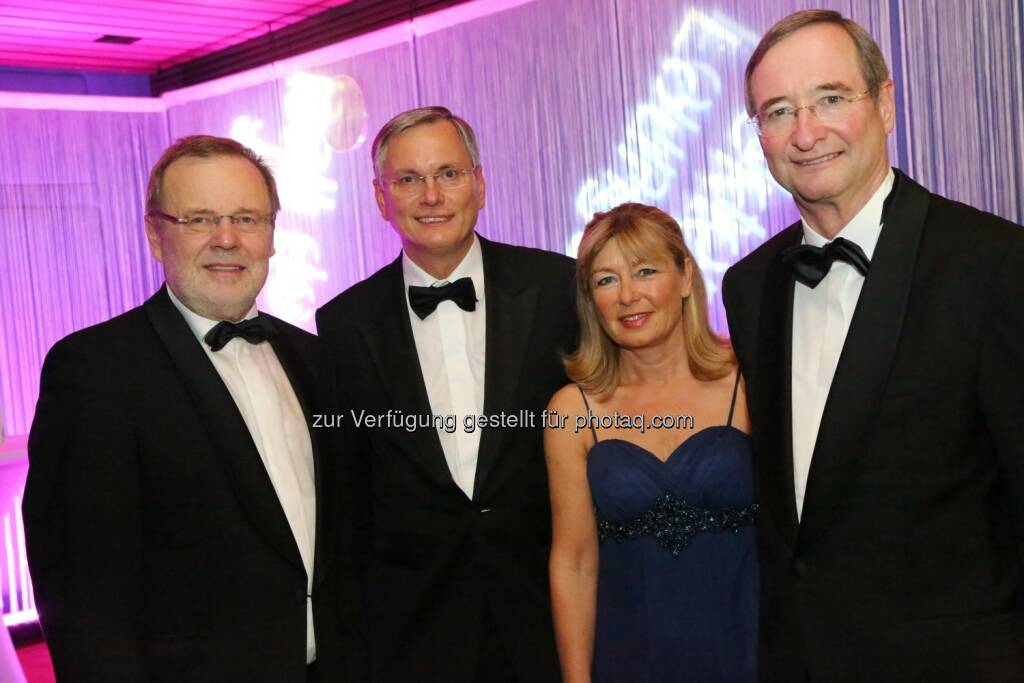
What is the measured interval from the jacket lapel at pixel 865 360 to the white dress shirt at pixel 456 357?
42.4 inches

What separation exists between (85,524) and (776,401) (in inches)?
53.2

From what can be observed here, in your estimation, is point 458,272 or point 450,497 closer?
point 450,497

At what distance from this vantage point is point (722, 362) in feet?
8.46

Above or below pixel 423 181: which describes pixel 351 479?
below

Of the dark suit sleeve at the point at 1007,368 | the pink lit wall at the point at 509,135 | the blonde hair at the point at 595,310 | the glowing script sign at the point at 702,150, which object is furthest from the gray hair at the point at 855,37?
the glowing script sign at the point at 702,150

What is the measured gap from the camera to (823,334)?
6.43 ft

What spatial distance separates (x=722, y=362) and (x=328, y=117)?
4454mm

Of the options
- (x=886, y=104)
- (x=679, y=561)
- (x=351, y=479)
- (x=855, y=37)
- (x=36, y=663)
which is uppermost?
(x=855, y=37)

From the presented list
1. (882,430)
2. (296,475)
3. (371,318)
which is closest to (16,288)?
(371,318)

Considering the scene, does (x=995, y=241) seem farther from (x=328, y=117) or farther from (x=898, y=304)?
(x=328, y=117)

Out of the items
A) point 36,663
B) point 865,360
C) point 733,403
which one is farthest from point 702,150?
point 36,663

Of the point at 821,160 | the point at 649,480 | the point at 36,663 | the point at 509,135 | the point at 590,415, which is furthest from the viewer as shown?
the point at 36,663

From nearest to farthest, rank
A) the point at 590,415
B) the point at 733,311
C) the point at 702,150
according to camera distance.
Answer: the point at 733,311 → the point at 590,415 → the point at 702,150

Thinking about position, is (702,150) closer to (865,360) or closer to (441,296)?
(441,296)
